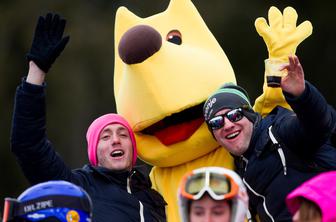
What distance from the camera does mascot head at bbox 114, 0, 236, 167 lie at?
5555 millimetres

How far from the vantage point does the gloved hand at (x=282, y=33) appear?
5.52m

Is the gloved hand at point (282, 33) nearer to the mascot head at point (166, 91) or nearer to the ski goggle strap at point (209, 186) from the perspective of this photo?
the mascot head at point (166, 91)

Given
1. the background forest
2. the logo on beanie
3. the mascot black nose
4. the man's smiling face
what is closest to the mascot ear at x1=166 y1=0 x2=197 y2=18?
the mascot black nose

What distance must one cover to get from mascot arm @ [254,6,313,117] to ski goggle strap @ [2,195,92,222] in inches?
61.7

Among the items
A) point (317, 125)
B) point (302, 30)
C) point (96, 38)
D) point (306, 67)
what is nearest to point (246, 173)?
point (317, 125)

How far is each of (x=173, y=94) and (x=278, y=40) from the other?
23.6 inches

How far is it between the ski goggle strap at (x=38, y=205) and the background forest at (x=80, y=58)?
5467 mm

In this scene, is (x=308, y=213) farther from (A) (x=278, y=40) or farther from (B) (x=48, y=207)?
(A) (x=278, y=40)

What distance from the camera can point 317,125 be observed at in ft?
16.0

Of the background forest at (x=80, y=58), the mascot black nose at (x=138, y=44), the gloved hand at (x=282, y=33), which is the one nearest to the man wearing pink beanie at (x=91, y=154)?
the mascot black nose at (x=138, y=44)

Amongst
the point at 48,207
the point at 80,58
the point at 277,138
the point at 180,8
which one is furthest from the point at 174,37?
the point at 80,58

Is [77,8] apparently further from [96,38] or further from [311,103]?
[311,103]

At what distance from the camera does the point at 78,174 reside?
5469 mm

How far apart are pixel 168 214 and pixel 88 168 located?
0.49 meters
